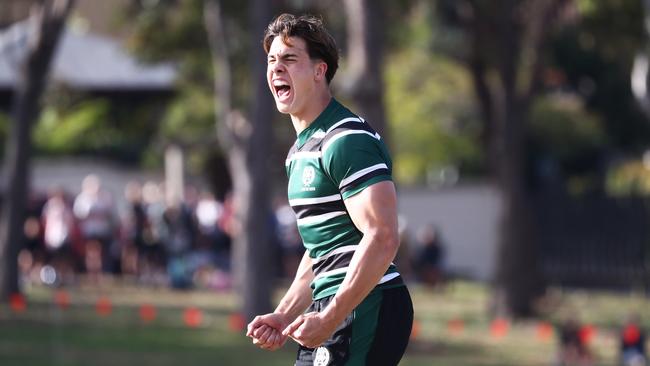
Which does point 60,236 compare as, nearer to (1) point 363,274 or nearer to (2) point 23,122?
(2) point 23,122

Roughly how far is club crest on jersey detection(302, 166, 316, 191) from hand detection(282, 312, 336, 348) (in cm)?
49

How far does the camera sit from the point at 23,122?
22141mm

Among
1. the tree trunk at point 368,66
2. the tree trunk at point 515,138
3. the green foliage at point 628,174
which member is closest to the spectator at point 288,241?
the tree trunk at point 515,138

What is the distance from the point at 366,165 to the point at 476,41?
2035cm

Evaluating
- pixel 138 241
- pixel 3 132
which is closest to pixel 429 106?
pixel 3 132

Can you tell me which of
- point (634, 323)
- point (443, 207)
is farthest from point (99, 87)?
point (634, 323)

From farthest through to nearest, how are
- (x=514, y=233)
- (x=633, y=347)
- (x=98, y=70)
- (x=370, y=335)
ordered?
(x=98, y=70), (x=514, y=233), (x=633, y=347), (x=370, y=335)

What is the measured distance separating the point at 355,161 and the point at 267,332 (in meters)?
0.81

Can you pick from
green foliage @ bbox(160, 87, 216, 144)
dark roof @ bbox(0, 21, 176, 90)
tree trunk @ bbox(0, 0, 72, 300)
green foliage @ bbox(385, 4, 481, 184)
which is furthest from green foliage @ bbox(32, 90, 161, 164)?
tree trunk @ bbox(0, 0, 72, 300)

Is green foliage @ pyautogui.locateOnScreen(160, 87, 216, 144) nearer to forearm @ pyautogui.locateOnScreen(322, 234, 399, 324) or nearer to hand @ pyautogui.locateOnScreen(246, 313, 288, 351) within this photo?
hand @ pyautogui.locateOnScreen(246, 313, 288, 351)

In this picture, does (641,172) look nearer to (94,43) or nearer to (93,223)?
(94,43)

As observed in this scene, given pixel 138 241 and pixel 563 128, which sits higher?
pixel 563 128

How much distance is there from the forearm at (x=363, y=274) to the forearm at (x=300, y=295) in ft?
1.81

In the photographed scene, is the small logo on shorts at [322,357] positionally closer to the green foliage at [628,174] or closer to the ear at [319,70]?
the ear at [319,70]
